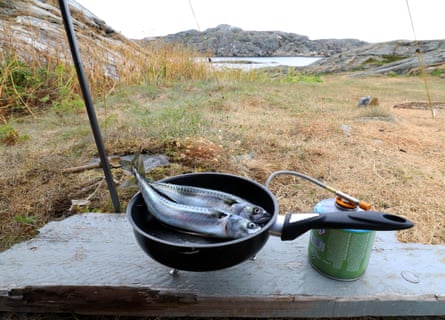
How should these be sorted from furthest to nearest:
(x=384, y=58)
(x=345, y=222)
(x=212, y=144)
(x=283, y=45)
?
(x=283, y=45), (x=384, y=58), (x=212, y=144), (x=345, y=222)

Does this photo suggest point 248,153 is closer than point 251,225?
No

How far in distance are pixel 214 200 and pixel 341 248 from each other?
393 millimetres

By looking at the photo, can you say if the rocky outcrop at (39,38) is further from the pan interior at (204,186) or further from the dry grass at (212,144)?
the pan interior at (204,186)

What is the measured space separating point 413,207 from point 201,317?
122 cm

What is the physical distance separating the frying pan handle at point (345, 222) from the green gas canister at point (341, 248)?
0.10 meters

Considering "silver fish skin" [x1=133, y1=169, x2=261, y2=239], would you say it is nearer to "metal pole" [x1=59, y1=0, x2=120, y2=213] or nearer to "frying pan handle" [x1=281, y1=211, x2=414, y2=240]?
"frying pan handle" [x1=281, y1=211, x2=414, y2=240]

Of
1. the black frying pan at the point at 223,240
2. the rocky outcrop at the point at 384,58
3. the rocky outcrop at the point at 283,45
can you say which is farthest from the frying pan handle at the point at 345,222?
the rocky outcrop at the point at 283,45

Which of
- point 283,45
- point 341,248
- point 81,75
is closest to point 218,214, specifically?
point 341,248

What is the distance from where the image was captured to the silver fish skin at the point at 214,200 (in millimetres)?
728

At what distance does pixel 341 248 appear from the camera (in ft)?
2.59

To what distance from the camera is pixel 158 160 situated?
180cm

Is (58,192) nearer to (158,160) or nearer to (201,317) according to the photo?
(158,160)

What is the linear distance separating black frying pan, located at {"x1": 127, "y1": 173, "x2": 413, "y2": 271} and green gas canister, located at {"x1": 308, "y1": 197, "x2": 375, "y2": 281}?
0.11 metres

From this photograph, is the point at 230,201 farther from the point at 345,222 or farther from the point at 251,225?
the point at 345,222
